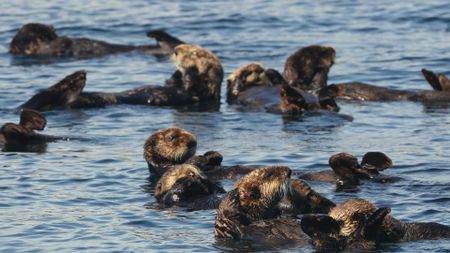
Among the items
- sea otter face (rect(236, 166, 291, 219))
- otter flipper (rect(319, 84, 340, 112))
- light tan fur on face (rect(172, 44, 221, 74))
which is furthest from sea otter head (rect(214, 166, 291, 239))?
light tan fur on face (rect(172, 44, 221, 74))

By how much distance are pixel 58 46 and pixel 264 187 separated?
10678 mm

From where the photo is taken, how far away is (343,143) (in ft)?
40.7

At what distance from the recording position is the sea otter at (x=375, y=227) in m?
8.16

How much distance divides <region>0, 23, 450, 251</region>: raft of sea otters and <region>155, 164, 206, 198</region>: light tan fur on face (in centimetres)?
1

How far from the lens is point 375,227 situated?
809 centimetres

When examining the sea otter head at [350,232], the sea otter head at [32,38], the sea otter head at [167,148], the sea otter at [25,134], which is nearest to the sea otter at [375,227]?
the sea otter head at [350,232]

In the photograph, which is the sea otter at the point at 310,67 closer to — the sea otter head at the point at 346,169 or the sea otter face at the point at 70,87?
the sea otter face at the point at 70,87

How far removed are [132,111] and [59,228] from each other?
5366mm

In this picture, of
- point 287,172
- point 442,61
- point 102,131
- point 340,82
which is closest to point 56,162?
point 102,131

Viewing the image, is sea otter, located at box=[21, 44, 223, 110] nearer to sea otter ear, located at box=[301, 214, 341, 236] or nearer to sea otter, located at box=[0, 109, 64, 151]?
sea otter, located at box=[0, 109, 64, 151]

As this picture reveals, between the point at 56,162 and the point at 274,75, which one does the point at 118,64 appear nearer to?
the point at 274,75

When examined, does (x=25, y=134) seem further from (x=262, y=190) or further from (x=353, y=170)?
(x=262, y=190)

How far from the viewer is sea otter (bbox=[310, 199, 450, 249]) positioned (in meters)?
8.16

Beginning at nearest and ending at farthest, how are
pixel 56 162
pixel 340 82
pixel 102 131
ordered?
pixel 56 162
pixel 102 131
pixel 340 82
